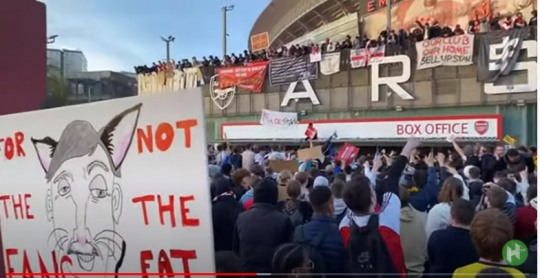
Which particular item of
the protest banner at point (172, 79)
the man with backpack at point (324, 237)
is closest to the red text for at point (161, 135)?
the man with backpack at point (324, 237)

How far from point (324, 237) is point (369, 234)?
10.7 inches

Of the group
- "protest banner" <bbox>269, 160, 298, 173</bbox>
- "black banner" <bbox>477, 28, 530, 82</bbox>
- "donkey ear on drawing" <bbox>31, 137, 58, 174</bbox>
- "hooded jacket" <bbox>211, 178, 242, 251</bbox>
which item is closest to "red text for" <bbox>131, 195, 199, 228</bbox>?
"donkey ear on drawing" <bbox>31, 137, 58, 174</bbox>

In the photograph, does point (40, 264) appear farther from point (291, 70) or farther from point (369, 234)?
point (291, 70)

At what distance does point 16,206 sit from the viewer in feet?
10.9

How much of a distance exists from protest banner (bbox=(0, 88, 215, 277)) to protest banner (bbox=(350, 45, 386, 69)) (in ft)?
65.2

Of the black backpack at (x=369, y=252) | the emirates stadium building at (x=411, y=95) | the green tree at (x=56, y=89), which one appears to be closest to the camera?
the black backpack at (x=369, y=252)

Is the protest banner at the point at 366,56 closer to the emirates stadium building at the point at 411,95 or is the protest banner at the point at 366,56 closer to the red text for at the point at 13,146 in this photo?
the emirates stadium building at the point at 411,95

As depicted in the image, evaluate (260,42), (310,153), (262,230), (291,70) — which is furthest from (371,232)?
(260,42)

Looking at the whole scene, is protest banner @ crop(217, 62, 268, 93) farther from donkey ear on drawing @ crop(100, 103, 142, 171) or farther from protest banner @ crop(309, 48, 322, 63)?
donkey ear on drawing @ crop(100, 103, 142, 171)

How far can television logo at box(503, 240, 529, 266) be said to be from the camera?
2977mm

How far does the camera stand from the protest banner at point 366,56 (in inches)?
885

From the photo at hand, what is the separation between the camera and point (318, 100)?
971 inches

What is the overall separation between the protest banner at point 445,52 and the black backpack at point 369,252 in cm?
1717

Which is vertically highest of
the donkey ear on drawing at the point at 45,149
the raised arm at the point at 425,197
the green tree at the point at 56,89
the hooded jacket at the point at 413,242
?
the green tree at the point at 56,89
